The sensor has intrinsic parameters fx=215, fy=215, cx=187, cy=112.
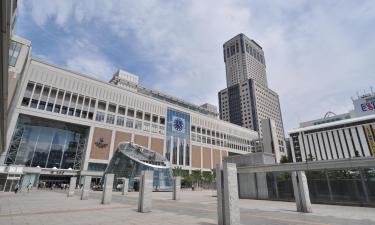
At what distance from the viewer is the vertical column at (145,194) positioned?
1484 centimetres

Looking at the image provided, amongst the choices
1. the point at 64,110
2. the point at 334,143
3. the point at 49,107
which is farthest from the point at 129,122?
the point at 334,143

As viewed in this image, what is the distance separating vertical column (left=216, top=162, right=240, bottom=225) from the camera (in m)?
9.91

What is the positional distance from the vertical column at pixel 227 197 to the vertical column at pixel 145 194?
6.48 metres

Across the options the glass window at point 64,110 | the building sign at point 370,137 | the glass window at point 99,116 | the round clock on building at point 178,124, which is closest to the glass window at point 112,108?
the glass window at point 99,116

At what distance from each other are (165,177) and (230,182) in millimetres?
49702

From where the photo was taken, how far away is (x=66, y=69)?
6812 centimetres

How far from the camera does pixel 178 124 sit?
300 ft

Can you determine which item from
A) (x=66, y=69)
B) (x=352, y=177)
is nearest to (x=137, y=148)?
(x=66, y=69)

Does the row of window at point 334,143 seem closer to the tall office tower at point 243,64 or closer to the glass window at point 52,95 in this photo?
the tall office tower at point 243,64

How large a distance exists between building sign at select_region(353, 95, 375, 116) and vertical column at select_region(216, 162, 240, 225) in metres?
125

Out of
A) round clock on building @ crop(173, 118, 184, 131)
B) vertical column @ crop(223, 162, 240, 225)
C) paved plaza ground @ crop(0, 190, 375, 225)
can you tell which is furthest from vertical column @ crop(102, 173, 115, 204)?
round clock on building @ crop(173, 118, 184, 131)

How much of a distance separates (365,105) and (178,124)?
92.0 m

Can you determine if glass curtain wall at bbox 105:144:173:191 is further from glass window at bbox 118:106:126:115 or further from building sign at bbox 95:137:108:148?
glass window at bbox 118:106:126:115

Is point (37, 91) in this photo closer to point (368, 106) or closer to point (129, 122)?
point (129, 122)
